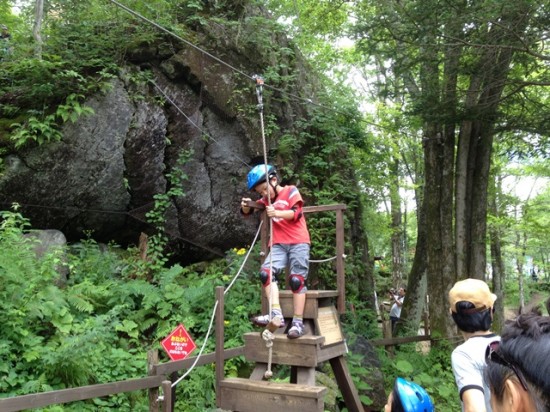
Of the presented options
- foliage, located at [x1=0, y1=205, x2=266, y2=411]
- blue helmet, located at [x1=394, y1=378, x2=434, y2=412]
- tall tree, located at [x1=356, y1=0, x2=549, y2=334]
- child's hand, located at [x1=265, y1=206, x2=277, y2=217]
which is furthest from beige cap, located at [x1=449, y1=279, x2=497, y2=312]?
tall tree, located at [x1=356, y1=0, x2=549, y2=334]

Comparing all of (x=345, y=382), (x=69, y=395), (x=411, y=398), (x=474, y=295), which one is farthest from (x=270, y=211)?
(x=411, y=398)

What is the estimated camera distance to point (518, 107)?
9.67 m

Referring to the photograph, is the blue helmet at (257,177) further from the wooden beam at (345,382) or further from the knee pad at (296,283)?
the wooden beam at (345,382)

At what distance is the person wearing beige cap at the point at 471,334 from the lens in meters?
2.30

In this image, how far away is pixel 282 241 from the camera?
211 inches

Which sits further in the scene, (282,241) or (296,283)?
(282,241)

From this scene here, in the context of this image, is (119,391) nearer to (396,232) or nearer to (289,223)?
(289,223)

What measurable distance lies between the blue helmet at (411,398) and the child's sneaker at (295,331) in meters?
2.67

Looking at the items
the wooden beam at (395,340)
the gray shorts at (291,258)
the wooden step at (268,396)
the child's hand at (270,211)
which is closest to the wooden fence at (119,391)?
the wooden step at (268,396)

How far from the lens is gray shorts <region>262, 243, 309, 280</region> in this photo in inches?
206

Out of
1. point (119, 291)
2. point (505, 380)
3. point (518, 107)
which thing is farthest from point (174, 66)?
point (505, 380)

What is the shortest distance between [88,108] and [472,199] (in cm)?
872

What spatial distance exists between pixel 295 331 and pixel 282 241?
41.8 inches

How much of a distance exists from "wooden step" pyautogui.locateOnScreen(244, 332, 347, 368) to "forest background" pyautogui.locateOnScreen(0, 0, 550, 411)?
192 cm
